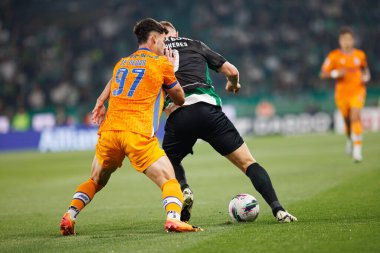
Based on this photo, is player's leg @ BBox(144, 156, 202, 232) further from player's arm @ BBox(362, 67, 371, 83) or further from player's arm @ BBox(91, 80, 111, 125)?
player's arm @ BBox(362, 67, 371, 83)

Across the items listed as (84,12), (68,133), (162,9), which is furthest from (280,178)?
(84,12)

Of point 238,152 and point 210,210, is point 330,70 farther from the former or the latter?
point 238,152

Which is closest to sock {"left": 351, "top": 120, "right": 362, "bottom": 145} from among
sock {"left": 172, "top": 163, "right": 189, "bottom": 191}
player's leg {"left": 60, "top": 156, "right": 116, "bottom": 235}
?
sock {"left": 172, "top": 163, "right": 189, "bottom": 191}

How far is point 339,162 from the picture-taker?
16359 millimetres

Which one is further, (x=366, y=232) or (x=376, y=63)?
(x=376, y=63)

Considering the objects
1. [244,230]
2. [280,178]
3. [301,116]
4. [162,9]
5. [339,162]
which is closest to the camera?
[244,230]

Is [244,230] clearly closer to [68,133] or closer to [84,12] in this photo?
[68,133]

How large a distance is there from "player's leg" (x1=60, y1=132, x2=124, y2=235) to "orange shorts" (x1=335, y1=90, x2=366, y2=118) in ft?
32.9

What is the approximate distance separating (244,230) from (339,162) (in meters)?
9.62

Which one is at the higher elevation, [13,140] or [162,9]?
[162,9]

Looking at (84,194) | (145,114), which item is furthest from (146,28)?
(84,194)

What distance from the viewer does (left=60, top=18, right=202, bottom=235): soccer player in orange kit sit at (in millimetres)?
7020

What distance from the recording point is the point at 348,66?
55.7 ft

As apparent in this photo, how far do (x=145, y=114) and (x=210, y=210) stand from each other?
263cm
